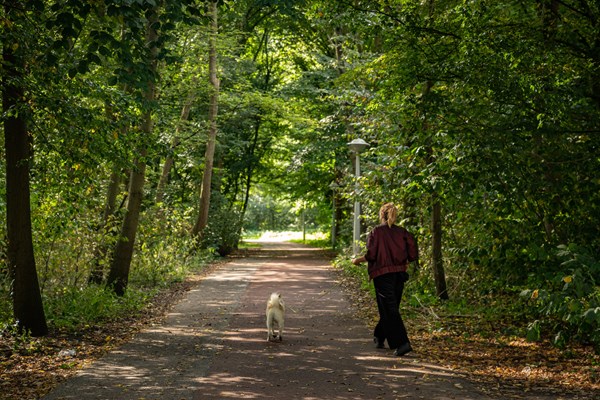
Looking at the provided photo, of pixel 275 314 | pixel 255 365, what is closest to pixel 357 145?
pixel 275 314

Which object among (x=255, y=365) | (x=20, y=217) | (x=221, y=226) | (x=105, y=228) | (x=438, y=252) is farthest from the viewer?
(x=221, y=226)

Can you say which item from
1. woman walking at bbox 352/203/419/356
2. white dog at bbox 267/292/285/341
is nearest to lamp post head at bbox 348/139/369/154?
white dog at bbox 267/292/285/341

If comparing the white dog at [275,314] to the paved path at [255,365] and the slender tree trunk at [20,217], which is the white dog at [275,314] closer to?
the paved path at [255,365]

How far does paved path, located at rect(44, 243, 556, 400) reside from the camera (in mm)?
6824

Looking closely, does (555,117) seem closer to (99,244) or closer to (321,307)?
(321,307)

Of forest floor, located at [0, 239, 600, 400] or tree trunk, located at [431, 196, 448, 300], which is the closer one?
forest floor, located at [0, 239, 600, 400]

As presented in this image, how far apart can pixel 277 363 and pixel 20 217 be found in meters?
4.30

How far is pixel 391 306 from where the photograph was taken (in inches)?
351

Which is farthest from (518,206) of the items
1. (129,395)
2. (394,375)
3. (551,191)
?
(129,395)

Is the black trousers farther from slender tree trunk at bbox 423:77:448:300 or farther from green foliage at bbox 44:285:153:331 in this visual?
green foliage at bbox 44:285:153:331

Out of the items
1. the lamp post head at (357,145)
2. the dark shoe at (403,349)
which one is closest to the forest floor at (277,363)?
the dark shoe at (403,349)

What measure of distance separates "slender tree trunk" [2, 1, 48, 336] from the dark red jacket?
4.88 meters

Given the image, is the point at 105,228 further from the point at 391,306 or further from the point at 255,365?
the point at 391,306

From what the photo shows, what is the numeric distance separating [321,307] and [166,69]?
907 centimetres
